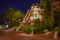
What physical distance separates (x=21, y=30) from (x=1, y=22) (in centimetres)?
72

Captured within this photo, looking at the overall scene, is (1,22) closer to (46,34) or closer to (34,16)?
(34,16)

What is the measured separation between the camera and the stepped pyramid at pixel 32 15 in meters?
4.83

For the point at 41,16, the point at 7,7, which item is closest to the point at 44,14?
the point at 41,16

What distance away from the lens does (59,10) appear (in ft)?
15.5

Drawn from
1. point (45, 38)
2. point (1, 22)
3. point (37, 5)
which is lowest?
point (45, 38)

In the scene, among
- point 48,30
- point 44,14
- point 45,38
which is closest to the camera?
point 45,38

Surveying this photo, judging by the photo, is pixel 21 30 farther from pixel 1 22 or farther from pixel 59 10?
pixel 59 10

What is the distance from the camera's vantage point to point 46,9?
5.06 metres

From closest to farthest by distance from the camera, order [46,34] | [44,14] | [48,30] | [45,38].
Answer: [45,38] → [46,34] → [48,30] → [44,14]

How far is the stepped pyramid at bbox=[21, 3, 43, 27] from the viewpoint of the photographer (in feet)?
15.9

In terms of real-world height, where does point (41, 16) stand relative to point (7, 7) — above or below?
below

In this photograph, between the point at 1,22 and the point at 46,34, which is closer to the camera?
the point at 46,34

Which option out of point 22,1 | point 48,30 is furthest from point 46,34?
point 22,1

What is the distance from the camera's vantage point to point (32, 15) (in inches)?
193
